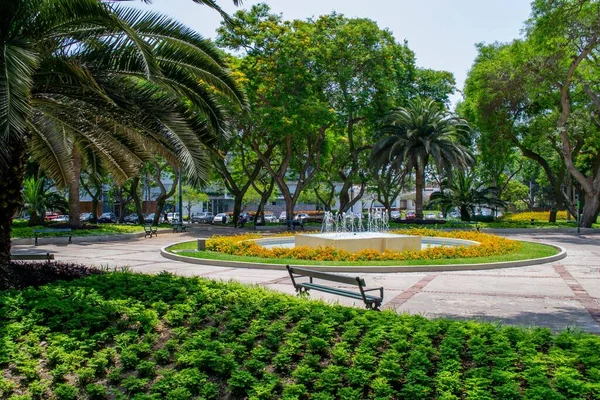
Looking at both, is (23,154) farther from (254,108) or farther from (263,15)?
(263,15)

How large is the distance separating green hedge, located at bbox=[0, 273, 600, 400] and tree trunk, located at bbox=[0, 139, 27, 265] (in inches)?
95.2

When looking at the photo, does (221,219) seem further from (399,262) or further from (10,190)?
(10,190)

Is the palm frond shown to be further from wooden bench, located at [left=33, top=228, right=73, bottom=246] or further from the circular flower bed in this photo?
wooden bench, located at [left=33, top=228, right=73, bottom=246]

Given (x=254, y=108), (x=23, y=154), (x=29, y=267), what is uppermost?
(x=254, y=108)

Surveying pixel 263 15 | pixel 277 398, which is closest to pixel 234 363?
pixel 277 398

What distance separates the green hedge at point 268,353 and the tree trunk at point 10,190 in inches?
95.2

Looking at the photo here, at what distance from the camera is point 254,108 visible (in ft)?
105

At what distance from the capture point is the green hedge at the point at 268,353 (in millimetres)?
4988

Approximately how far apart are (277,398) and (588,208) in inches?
1366

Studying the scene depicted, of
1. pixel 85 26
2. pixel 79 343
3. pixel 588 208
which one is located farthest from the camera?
pixel 588 208

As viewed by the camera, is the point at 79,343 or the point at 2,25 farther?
the point at 2,25

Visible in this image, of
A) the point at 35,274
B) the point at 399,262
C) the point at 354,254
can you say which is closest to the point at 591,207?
the point at 399,262

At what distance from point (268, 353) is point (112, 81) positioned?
614cm

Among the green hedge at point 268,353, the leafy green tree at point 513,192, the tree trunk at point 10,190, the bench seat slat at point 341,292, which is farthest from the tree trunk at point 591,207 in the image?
the tree trunk at point 10,190
